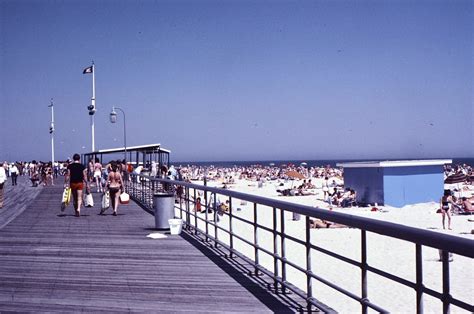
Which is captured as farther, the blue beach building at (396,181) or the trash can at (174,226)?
the blue beach building at (396,181)

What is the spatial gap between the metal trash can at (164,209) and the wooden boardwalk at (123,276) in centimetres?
31

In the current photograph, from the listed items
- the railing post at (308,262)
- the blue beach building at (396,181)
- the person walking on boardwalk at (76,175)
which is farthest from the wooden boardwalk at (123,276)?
the blue beach building at (396,181)

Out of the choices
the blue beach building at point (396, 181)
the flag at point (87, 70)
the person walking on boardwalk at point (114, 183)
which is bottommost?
the blue beach building at point (396, 181)

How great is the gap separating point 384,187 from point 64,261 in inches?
1109

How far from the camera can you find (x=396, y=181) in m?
34.3

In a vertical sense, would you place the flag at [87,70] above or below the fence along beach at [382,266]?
above

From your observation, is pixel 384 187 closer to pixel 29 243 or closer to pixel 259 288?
pixel 29 243

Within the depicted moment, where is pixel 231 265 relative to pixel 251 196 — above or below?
below

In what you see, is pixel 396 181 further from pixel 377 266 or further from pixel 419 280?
pixel 419 280

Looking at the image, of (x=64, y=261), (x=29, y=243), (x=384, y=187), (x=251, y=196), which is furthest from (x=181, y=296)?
(x=384, y=187)

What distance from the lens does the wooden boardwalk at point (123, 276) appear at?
17.7ft

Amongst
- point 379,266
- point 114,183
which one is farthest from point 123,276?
point 379,266

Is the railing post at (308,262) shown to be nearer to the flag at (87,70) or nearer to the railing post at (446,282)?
the railing post at (446,282)

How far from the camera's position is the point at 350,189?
116 feet
